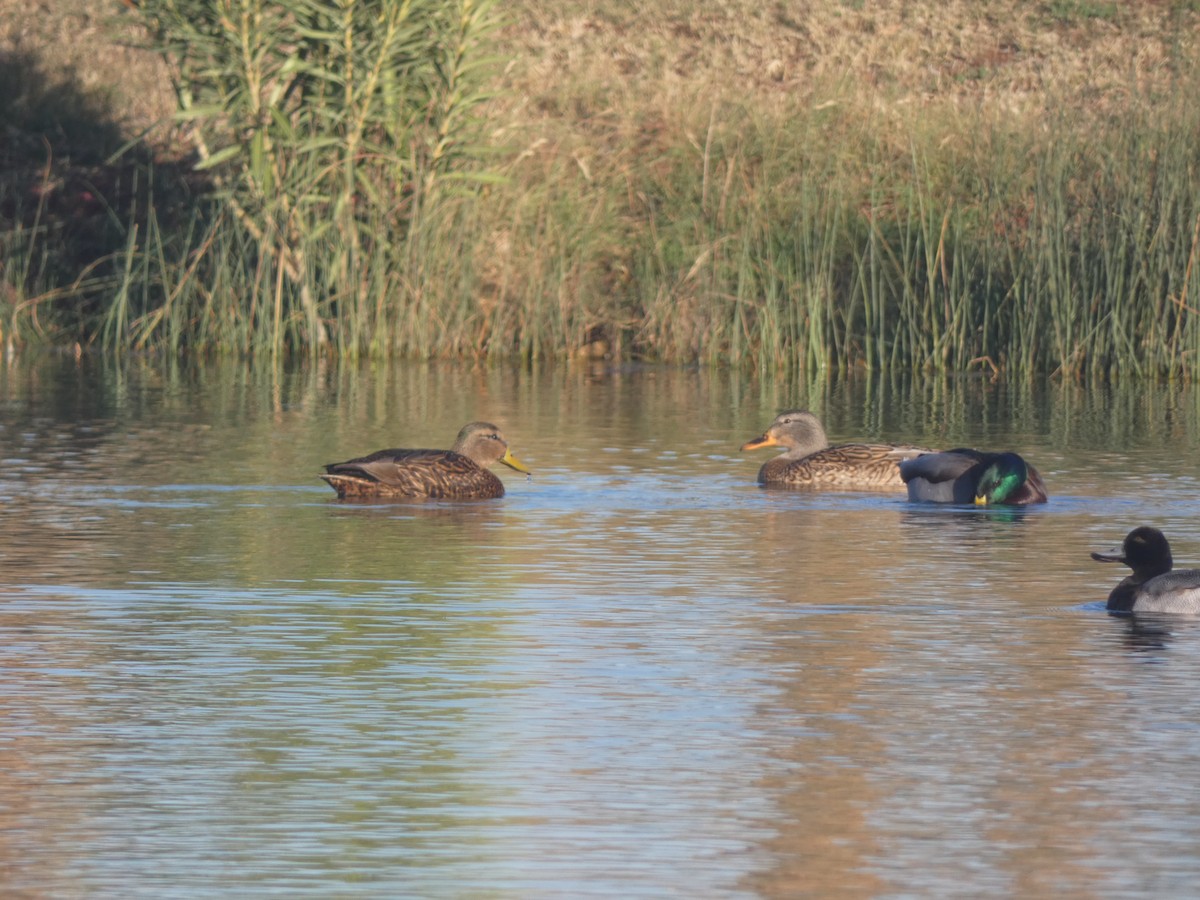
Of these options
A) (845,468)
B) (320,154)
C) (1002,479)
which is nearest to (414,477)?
(845,468)

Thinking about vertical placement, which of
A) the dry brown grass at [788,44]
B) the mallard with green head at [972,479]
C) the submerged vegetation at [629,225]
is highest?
the dry brown grass at [788,44]

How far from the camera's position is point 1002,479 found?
1349 centimetres

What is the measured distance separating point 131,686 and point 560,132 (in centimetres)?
1894

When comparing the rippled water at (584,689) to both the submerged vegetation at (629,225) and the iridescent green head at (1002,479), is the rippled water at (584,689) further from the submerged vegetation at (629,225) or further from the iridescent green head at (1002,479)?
the submerged vegetation at (629,225)

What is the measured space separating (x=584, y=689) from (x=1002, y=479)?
233 inches

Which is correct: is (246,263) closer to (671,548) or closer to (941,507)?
(941,507)

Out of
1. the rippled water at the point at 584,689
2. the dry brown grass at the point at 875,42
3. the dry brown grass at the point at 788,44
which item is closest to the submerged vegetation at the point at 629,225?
the dry brown grass at the point at 788,44

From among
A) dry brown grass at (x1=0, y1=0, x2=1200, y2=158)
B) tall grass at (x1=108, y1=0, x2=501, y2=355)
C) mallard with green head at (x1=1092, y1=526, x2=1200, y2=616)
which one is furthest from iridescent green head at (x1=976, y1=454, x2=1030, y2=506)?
dry brown grass at (x1=0, y1=0, x2=1200, y2=158)

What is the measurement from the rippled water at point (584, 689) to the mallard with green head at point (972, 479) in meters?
0.16

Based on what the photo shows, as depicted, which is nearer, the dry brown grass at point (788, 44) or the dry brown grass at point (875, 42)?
the dry brown grass at point (788, 44)

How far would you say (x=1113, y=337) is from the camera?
72.6 feet

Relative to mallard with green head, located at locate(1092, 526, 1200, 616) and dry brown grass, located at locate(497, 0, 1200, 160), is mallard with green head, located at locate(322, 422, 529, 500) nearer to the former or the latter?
mallard with green head, located at locate(1092, 526, 1200, 616)

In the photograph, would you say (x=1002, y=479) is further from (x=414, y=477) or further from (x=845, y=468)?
(x=414, y=477)

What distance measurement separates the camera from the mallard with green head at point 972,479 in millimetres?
13500
